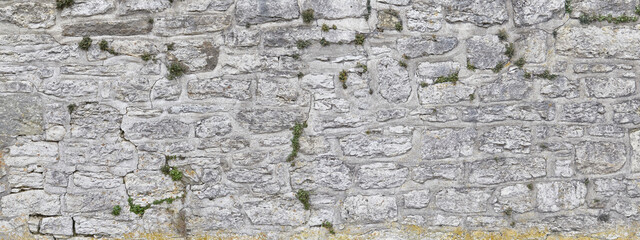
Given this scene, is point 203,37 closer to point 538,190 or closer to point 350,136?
point 350,136

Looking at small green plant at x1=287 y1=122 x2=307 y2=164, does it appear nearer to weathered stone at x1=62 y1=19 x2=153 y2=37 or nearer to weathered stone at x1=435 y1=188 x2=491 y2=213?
weathered stone at x1=435 y1=188 x2=491 y2=213

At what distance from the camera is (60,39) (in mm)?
3600

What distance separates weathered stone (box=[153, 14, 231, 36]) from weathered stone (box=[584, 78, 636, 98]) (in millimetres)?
2937

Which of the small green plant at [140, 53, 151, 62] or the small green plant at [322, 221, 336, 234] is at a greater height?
the small green plant at [140, 53, 151, 62]

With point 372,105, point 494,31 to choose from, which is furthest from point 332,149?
point 494,31

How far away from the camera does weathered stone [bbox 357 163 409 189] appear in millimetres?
3730

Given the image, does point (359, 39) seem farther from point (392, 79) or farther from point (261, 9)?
point (261, 9)

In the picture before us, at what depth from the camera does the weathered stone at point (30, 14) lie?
356 cm

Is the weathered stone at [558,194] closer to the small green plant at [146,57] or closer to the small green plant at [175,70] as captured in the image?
the small green plant at [175,70]

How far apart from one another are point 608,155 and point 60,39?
4.47 metres

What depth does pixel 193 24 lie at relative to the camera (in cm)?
361

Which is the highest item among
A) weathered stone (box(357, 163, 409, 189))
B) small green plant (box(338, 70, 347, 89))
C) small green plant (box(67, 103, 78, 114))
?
small green plant (box(338, 70, 347, 89))

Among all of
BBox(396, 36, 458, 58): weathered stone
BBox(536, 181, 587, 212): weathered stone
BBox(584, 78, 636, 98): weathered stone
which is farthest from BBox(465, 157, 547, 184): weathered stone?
BBox(396, 36, 458, 58): weathered stone

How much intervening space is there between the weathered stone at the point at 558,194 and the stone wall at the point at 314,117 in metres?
0.01
